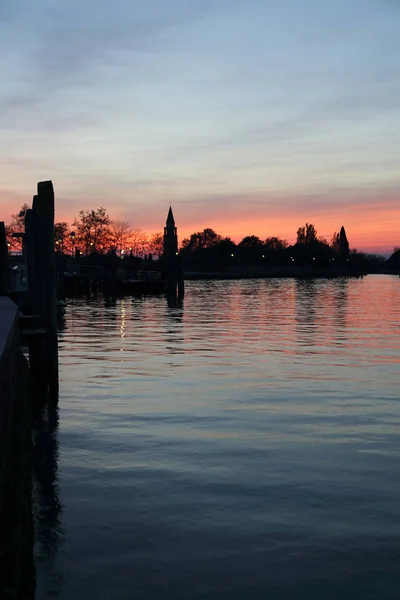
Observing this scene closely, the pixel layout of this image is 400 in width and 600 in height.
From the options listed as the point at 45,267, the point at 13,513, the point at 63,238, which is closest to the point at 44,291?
the point at 45,267

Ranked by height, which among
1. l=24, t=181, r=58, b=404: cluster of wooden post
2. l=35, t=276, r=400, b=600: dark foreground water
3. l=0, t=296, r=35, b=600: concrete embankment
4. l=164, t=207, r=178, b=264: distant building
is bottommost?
l=35, t=276, r=400, b=600: dark foreground water

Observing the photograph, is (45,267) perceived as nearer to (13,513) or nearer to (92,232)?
(13,513)

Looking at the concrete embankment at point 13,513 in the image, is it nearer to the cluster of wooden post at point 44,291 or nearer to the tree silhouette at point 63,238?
the cluster of wooden post at point 44,291

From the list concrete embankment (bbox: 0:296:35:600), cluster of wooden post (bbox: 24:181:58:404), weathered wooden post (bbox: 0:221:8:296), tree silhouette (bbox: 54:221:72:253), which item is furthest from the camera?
tree silhouette (bbox: 54:221:72:253)

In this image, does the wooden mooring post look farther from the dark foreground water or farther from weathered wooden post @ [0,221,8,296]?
the dark foreground water

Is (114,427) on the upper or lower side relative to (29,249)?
lower

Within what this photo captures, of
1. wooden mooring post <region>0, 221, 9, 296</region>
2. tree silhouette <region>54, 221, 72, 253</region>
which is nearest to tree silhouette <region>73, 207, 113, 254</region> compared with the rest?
tree silhouette <region>54, 221, 72, 253</region>

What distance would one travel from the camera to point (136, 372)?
20.5m

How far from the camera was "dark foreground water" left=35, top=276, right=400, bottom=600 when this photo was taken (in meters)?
6.74

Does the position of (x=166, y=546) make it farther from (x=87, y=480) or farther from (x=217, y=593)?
(x=87, y=480)

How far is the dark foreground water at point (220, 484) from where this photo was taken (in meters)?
6.74

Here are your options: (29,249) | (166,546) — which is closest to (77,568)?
(166,546)

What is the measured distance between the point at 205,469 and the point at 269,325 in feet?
92.0

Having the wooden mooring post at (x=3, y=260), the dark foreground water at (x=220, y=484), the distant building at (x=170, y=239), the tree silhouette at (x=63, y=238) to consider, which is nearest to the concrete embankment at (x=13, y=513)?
the dark foreground water at (x=220, y=484)
